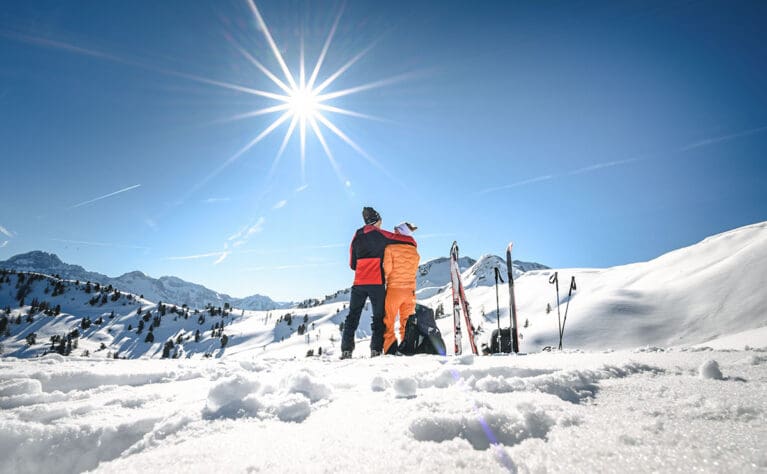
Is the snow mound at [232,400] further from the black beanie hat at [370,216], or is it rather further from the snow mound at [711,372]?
the black beanie hat at [370,216]

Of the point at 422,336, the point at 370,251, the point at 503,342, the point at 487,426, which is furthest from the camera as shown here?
the point at 503,342

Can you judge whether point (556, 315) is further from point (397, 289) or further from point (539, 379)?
point (539, 379)

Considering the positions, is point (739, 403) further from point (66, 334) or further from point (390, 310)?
point (66, 334)

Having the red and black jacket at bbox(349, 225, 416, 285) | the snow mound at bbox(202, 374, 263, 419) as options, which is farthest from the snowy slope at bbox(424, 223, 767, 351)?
the snow mound at bbox(202, 374, 263, 419)

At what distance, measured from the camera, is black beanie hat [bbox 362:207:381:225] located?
24.6 feet

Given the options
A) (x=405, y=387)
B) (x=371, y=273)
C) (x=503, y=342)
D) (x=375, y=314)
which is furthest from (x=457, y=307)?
(x=405, y=387)

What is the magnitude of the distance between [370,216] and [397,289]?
1800 millimetres

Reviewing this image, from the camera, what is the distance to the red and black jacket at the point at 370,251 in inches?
277

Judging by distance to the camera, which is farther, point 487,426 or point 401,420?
point 401,420

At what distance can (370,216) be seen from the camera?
7.53 m

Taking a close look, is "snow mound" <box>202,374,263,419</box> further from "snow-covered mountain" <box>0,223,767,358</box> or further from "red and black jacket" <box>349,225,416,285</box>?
"snow-covered mountain" <box>0,223,767,358</box>

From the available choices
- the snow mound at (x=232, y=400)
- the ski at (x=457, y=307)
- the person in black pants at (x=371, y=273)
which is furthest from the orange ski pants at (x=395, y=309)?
the snow mound at (x=232, y=400)

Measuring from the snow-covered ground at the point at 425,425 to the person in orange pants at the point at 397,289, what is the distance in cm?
472

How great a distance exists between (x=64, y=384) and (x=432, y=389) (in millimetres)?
3020
